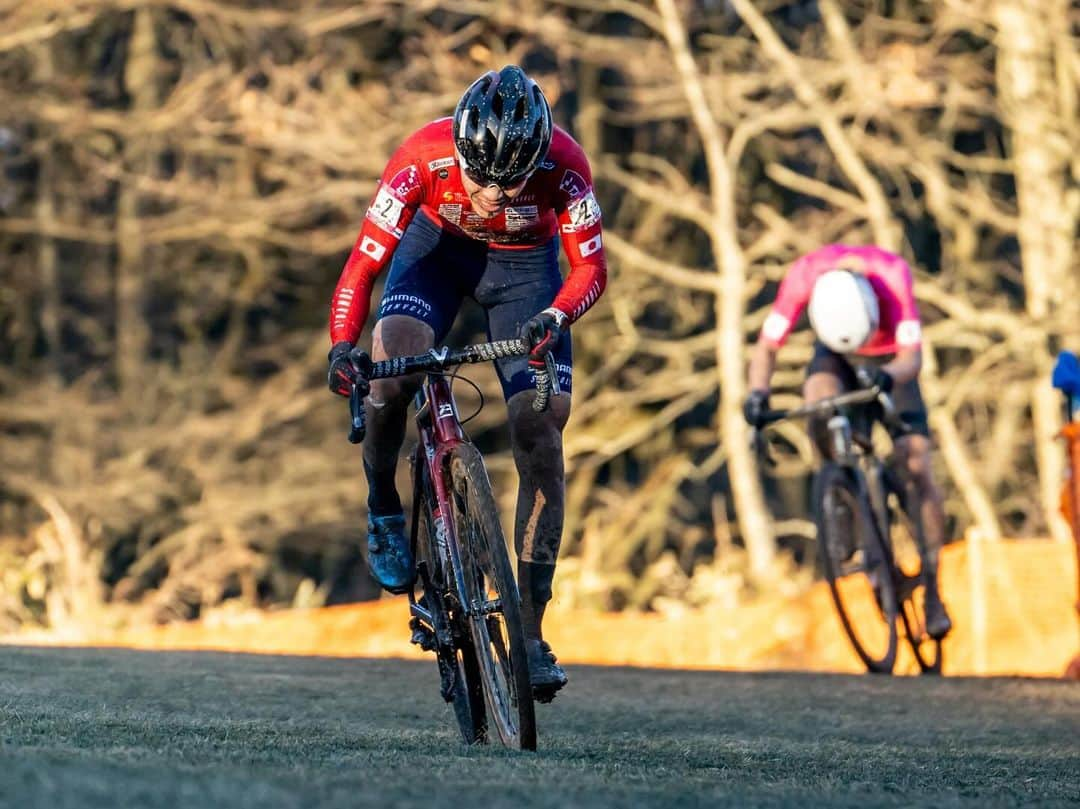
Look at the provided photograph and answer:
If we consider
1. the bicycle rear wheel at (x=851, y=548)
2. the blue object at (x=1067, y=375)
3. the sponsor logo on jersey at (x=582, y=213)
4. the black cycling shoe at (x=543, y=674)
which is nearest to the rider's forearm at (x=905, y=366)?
A: the bicycle rear wheel at (x=851, y=548)

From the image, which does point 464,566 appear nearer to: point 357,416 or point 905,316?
point 357,416

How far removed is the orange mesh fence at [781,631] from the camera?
13070 millimetres

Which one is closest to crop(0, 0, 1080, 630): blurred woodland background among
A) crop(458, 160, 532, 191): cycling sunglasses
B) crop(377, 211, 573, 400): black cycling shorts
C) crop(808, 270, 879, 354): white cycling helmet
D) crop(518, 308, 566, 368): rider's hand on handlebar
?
Result: crop(808, 270, 879, 354): white cycling helmet

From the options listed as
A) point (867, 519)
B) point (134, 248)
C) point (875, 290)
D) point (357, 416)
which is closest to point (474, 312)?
point (134, 248)

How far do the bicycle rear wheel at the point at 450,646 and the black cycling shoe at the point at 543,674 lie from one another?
0.19m

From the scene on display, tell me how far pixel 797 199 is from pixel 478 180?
1770cm

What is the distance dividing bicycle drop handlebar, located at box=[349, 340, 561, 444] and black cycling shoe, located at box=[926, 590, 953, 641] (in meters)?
5.27

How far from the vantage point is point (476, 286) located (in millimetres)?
7039

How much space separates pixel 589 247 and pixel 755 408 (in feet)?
14.4

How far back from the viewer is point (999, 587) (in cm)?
1306

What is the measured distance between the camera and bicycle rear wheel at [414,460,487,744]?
20.9 feet

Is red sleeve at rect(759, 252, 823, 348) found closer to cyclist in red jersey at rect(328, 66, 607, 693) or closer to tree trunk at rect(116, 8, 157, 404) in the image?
cyclist in red jersey at rect(328, 66, 607, 693)

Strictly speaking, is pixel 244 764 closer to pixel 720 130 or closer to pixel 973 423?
pixel 720 130

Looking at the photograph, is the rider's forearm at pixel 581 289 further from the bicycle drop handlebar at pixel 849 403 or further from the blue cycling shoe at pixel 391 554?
the bicycle drop handlebar at pixel 849 403
